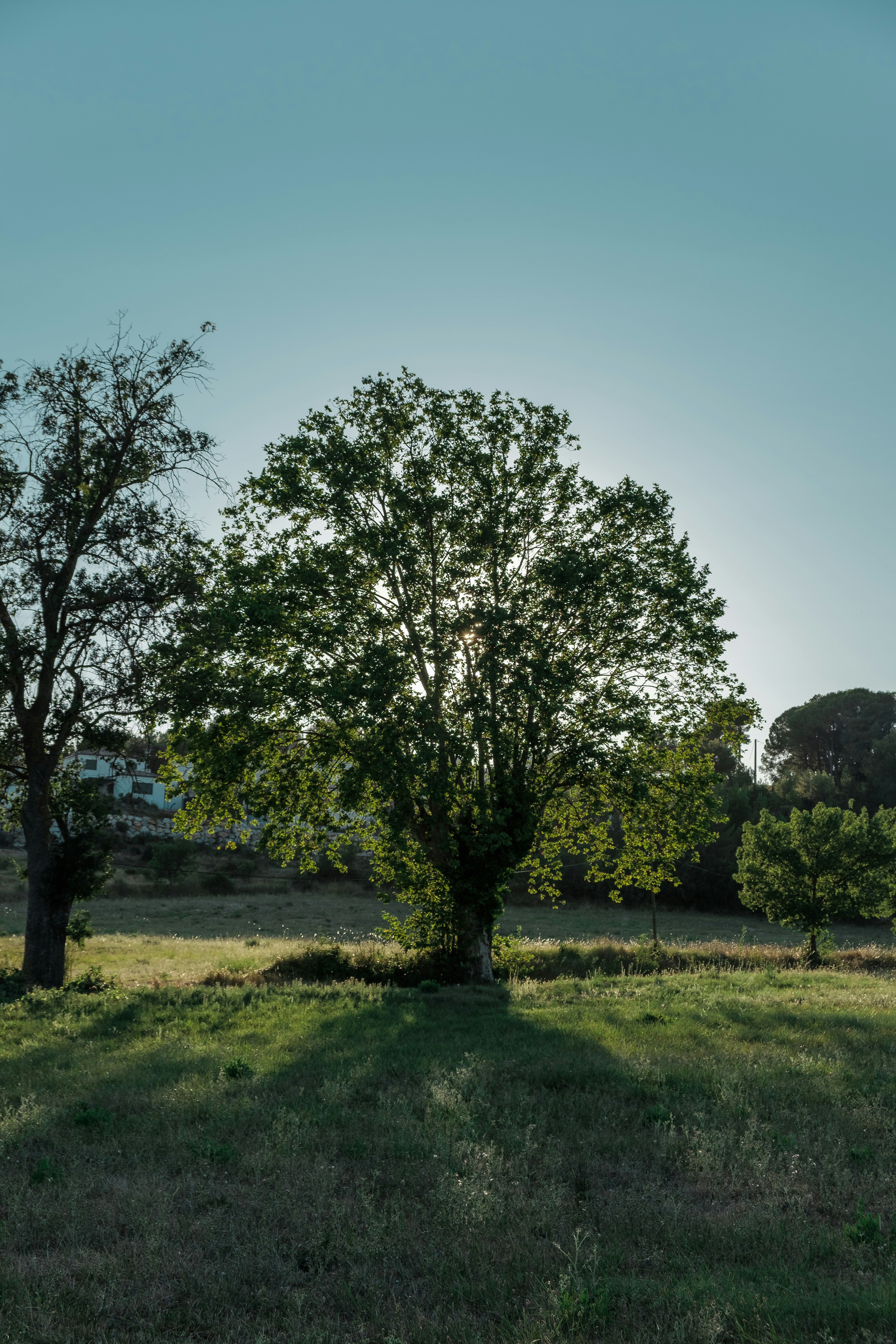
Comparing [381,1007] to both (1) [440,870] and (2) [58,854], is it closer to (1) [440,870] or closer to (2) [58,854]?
(1) [440,870]

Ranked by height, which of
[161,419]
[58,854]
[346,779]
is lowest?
[58,854]

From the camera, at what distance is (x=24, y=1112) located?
347 inches

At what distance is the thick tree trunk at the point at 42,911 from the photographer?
66.8ft

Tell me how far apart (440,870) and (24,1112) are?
48.3 ft

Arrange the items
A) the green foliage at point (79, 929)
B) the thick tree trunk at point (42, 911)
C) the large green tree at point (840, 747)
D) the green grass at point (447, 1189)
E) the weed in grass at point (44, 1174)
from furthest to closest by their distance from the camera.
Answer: the large green tree at point (840, 747) → the green foliage at point (79, 929) → the thick tree trunk at point (42, 911) → the weed in grass at point (44, 1174) → the green grass at point (447, 1189)

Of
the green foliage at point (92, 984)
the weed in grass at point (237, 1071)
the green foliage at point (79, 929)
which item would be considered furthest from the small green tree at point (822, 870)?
the weed in grass at point (237, 1071)

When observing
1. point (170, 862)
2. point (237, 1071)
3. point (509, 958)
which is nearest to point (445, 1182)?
point (237, 1071)

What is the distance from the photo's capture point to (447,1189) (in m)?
6.77

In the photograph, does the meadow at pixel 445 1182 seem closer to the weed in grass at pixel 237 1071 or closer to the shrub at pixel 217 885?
the weed in grass at pixel 237 1071

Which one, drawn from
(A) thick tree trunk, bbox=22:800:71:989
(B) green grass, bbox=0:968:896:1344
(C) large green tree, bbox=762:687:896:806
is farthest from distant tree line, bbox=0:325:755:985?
(C) large green tree, bbox=762:687:896:806

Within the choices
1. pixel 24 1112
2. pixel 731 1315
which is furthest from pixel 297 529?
pixel 731 1315

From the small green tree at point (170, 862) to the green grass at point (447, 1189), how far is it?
4987 centimetres

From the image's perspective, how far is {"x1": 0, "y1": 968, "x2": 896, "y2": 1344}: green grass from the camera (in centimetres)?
500

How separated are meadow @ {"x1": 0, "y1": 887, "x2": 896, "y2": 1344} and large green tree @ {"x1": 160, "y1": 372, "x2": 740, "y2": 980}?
24.4 feet
